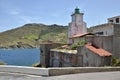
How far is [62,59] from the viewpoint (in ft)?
145

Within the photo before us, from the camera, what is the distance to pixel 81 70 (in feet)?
62.6

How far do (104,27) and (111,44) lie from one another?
8.28 meters

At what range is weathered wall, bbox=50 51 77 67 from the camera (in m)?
37.9

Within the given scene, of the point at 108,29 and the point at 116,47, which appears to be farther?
the point at 108,29

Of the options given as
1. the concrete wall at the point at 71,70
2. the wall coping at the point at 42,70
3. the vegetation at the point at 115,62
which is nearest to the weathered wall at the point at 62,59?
the vegetation at the point at 115,62

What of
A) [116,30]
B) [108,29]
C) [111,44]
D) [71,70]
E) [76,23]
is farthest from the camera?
[76,23]

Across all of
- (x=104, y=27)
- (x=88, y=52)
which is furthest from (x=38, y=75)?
(x=104, y=27)

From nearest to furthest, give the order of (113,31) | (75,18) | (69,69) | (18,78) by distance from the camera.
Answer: (18,78), (69,69), (113,31), (75,18)

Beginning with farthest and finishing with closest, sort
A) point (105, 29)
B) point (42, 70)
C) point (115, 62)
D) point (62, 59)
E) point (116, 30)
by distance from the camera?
1. point (62, 59)
2. point (105, 29)
3. point (116, 30)
4. point (115, 62)
5. point (42, 70)

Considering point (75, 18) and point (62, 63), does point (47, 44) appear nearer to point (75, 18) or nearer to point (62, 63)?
point (62, 63)

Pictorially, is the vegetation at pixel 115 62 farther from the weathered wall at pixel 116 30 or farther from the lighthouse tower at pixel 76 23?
the lighthouse tower at pixel 76 23

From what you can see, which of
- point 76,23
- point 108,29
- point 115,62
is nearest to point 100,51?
point 115,62

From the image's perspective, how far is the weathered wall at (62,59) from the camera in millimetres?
37875

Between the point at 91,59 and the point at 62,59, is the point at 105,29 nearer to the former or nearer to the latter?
the point at 62,59
